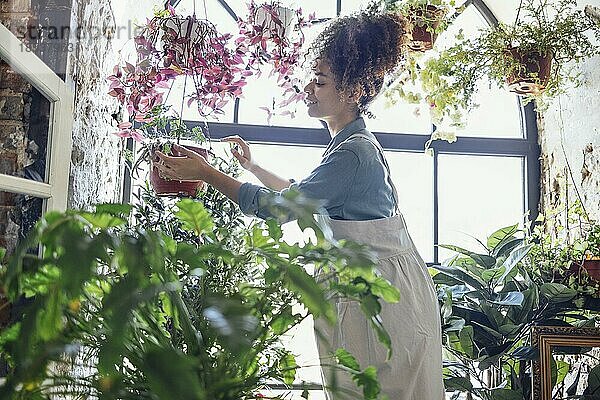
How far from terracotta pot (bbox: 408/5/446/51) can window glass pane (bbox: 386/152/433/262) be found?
0.91 m

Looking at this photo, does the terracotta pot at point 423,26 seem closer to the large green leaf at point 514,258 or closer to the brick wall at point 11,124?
the large green leaf at point 514,258

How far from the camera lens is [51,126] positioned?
1.93 metres

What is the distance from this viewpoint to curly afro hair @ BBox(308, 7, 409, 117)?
230 centimetres

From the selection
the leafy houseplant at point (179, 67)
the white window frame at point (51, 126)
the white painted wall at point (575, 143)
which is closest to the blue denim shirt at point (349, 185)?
the leafy houseplant at point (179, 67)

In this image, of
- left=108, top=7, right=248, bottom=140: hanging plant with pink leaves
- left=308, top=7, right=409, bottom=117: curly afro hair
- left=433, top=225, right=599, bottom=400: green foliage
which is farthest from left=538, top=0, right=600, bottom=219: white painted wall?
left=108, top=7, right=248, bottom=140: hanging plant with pink leaves

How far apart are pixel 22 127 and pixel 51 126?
19cm

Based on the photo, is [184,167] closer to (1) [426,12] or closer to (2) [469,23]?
(1) [426,12]

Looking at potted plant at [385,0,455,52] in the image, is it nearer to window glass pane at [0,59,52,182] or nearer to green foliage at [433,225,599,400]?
green foliage at [433,225,599,400]

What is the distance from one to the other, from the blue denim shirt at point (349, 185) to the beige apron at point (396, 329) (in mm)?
38

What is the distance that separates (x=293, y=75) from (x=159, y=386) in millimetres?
2039

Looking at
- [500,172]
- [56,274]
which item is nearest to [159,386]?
[56,274]

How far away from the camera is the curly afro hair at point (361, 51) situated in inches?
90.6

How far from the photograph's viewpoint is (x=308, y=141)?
363 cm

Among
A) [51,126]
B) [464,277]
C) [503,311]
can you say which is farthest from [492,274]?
[51,126]
